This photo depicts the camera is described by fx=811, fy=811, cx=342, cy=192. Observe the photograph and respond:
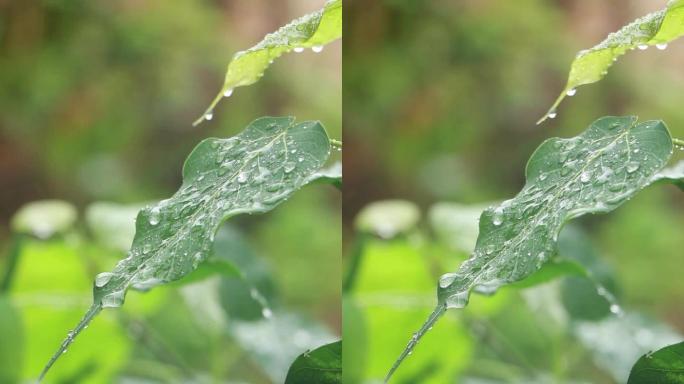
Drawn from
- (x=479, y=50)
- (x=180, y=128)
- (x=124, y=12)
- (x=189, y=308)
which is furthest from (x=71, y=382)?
(x=479, y=50)

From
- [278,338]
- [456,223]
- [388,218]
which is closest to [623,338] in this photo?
[456,223]

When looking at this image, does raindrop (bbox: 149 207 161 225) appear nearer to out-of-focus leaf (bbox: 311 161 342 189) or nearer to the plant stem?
out-of-focus leaf (bbox: 311 161 342 189)

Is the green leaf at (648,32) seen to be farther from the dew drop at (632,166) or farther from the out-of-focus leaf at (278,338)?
the out-of-focus leaf at (278,338)

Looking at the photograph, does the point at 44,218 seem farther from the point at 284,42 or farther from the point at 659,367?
the point at 659,367

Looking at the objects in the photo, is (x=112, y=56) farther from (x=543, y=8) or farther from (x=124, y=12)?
(x=543, y=8)

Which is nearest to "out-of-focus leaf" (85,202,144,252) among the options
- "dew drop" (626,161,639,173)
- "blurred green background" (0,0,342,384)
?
"blurred green background" (0,0,342,384)
